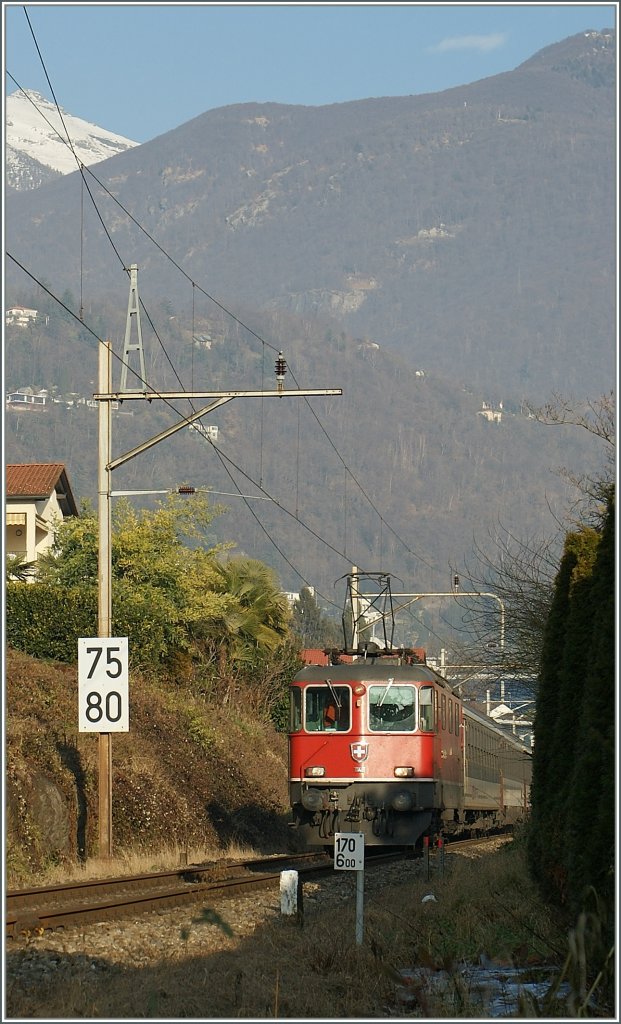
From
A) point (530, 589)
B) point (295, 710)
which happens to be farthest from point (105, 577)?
point (530, 589)

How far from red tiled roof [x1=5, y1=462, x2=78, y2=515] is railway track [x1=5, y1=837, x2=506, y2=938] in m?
38.1

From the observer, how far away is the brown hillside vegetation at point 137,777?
22938 mm

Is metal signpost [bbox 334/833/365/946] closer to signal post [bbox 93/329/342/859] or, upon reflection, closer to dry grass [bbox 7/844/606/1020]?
dry grass [bbox 7/844/606/1020]

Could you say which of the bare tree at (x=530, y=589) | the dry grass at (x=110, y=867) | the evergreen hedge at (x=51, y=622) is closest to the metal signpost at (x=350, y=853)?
the dry grass at (x=110, y=867)

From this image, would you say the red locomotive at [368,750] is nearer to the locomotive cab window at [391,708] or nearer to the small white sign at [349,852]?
the locomotive cab window at [391,708]

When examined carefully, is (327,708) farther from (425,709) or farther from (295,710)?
(425,709)

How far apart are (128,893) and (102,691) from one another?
11.7 ft

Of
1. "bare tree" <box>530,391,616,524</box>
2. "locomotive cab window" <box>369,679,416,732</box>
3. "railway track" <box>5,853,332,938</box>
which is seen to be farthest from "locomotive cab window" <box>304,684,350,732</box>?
"bare tree" <box>530,391,616,524</box>

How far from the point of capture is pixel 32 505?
58.9m

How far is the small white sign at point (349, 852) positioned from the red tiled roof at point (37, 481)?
44.5 metres

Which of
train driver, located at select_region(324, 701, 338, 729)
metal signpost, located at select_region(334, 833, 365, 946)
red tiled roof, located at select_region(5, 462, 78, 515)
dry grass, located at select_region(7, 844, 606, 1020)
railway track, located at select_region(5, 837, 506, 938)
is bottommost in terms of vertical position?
railway track, located at select_region(5, 837, 506, 938)

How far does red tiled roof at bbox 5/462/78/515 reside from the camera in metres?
58.9

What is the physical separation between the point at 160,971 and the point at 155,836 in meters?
14.9

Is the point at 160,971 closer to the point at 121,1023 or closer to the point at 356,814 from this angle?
the point at 121,1023
